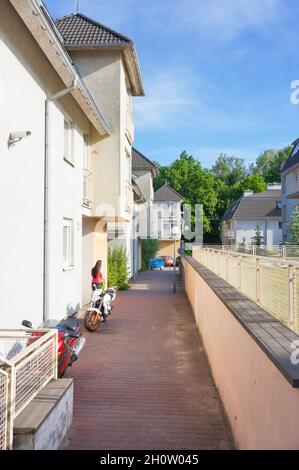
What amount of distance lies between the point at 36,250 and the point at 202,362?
3683 millimetres

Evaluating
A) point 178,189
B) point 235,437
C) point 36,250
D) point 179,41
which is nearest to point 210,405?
point 235,437

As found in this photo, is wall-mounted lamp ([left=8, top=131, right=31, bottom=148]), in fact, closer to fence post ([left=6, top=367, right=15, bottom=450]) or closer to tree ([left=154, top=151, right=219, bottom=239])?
fence post ([left=6, top=367, right=15, bottom=450])

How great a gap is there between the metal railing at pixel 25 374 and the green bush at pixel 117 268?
13.2 metres

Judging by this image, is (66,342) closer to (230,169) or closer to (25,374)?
(25,374)

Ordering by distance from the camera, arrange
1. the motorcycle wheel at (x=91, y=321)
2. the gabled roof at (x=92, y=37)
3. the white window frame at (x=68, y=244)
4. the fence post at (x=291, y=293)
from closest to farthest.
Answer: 1. the fence post at (x=291, y=293)
2. the motorcycle wheel at (x=91, y=321)
3. the white window frame at (x=68, y=244)
4. the gabled roof at (x=92, y=37)

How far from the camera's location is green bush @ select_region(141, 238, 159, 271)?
35.9 meters

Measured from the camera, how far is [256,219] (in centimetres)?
5456

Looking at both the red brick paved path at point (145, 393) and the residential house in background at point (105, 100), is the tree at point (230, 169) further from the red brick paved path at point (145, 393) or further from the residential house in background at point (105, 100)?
the red brick paved path at point (145, 393)

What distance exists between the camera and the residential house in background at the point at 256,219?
177ft

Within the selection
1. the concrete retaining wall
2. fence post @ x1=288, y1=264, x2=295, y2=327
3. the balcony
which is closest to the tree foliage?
the balcony

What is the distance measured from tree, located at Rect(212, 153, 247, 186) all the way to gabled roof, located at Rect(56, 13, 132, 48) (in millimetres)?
74890

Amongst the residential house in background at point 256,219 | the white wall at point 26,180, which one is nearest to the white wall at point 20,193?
the white wall at point 26,180

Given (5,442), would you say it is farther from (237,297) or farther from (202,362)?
(202,362)
